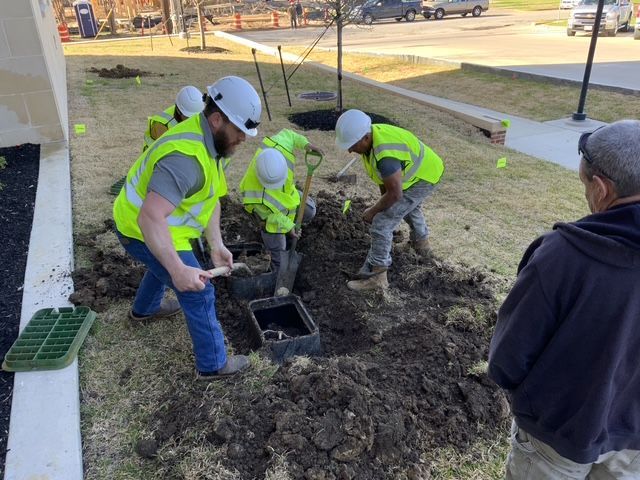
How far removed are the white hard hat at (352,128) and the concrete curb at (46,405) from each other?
7.78 ft

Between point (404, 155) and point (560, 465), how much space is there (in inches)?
99.5

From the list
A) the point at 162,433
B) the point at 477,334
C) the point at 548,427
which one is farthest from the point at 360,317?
the point at 548,427

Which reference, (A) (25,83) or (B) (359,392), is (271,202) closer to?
(B) (359,392)

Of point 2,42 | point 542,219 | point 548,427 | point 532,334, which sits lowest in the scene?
point 542,219

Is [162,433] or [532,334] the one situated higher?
[532,334]

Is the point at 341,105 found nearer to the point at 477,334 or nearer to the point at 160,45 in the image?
the point at 477,334

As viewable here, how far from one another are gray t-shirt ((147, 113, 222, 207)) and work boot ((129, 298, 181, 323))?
154cm

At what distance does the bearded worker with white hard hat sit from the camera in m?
2.31

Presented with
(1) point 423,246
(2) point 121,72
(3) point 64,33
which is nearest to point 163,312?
(1) point 423,246

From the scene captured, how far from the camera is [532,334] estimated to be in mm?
1580

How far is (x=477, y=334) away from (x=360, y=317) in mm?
848

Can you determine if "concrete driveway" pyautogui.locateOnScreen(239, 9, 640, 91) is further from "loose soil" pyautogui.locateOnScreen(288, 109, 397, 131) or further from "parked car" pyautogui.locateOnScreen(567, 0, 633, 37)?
"loose soil" pyautogui.locateOnScreen(288, 109, 397, 131)

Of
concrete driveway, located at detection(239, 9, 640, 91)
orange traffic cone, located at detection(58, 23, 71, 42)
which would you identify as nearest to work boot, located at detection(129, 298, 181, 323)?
concrete driveway, located at detection(239, 9, 640, 91)

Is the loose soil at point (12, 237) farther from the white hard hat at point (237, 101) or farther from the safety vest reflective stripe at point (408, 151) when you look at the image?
the safety vest reflective stripe at point (408, 151)
